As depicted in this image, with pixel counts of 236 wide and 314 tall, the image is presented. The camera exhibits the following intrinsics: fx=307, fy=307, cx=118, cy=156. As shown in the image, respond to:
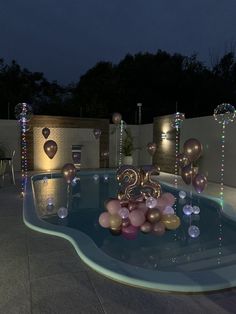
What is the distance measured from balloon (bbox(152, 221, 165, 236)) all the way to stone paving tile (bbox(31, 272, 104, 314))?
5.87 ft

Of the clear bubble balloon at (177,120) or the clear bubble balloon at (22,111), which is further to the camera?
the clear bubble balloon at (177,120)

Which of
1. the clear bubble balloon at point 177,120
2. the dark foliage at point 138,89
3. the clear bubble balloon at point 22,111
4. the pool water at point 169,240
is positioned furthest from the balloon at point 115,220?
the dark foliage at point 138,89

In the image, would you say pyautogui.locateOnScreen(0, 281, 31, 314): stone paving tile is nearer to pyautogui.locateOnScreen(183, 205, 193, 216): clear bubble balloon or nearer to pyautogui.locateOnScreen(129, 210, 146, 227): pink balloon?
pyautogui.locateOnScreen(129, 210, 146, 227): pink balloon

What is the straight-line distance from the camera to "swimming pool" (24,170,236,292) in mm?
2846

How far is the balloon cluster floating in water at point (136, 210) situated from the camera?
14.7 feet

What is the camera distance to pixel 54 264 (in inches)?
126

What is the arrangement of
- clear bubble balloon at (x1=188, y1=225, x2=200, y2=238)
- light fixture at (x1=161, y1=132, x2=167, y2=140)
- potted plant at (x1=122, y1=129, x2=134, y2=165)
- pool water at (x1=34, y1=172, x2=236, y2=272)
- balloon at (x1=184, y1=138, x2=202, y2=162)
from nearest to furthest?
pool water at (x1=34, y1=172, x2=236, y2=272) → clear bubble balloon at (x1=188, y1=225, x2=200, y2=238) → balloon at (x1=184, y1=138, x2=202, y2=162) → light fixture at (x1=161, y1=132, x2=167, y2=140) → potted plant at (x1=122, y1=129, x2=134, y2=165)

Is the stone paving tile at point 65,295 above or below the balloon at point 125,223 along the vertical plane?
below

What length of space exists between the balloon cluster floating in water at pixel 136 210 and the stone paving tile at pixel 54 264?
1.10 metres

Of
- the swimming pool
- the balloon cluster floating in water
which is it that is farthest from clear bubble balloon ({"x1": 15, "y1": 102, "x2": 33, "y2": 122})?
the balloon cluster floating in water

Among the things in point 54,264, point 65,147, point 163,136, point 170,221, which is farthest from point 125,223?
point 65,147

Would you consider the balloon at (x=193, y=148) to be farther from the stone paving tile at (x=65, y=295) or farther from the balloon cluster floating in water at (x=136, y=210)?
the stone paving tile at (x=65, y=295)

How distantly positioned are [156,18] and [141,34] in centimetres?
478

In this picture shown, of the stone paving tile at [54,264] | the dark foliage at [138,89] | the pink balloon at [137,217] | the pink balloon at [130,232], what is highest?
the dark foliage at [138,89]
